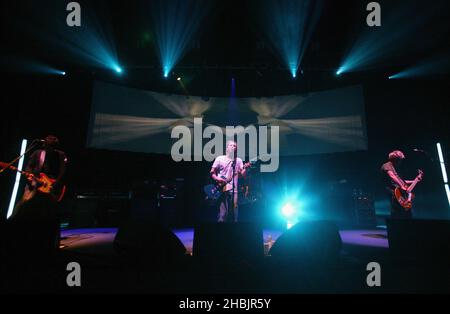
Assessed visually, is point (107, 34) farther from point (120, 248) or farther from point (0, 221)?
point (120, 248)

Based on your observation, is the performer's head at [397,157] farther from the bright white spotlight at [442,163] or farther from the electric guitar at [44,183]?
the electric guitar at [44,183]

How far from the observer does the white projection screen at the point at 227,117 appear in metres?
6.10

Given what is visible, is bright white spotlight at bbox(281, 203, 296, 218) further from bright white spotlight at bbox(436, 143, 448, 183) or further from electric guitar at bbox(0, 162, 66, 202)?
electric guitar at bbox(0, 162, 66, 202)

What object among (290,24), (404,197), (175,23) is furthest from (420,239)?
(175,23)

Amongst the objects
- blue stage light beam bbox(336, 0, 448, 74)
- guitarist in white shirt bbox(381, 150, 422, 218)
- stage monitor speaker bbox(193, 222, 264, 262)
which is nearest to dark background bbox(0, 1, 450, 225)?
blue stage light beam bbox(336, 0, 448, 74)

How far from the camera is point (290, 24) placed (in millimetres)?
4891

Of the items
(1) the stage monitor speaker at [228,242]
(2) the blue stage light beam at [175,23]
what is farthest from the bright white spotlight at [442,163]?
(2) the blue stage light beam at [175,23]

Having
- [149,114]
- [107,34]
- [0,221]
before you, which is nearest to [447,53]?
[149,114]

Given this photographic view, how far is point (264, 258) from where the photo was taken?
186 cm

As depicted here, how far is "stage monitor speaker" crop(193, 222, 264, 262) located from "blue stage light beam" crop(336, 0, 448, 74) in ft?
17.7

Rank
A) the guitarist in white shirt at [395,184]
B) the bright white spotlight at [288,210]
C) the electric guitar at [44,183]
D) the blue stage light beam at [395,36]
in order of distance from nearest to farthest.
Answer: the electric guitar at [44,183] < the guitarist in white shirt at [395,184] < the blue stage light beam at [395,36] < the bright white spotlight at [288,210]

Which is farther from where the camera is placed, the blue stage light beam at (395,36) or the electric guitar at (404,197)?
the blue stage light beam at (395,36)

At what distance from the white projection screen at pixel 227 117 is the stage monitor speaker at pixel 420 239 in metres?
4.55
